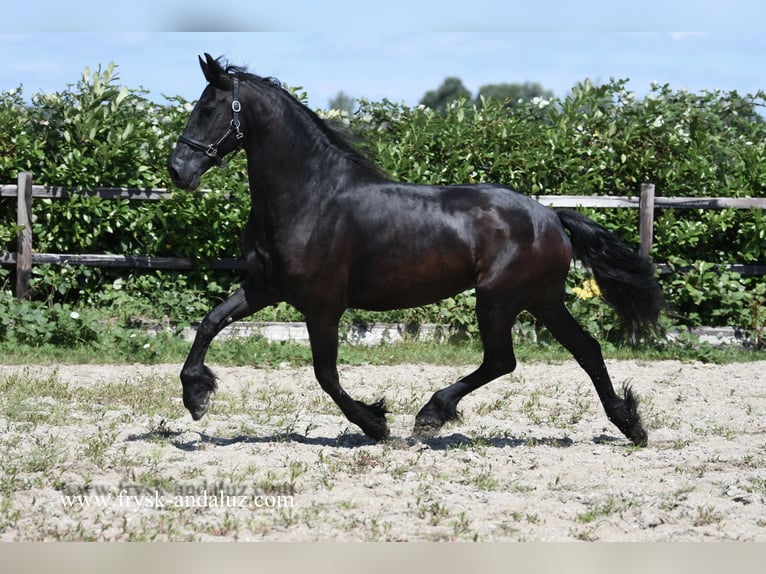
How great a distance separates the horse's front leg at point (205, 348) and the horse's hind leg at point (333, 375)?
375mm

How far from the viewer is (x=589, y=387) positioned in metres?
8.31

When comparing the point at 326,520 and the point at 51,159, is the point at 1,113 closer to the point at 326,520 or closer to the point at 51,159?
the point at 51,159

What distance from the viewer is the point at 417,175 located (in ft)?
33.7

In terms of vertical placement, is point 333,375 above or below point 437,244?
below

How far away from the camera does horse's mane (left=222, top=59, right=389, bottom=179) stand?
5855 millimetres

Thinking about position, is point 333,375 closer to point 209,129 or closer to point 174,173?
point 174,173

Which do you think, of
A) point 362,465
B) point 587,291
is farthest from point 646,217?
point 362,465

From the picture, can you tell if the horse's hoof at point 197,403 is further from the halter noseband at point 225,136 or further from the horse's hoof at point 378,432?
the halter noseband at point 225,136

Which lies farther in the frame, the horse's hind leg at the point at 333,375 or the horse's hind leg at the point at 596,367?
the horse's hind leg at the point at 596,367

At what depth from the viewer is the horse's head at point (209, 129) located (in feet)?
18.3

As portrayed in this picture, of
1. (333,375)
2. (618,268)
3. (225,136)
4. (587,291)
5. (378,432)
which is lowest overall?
(378,432)

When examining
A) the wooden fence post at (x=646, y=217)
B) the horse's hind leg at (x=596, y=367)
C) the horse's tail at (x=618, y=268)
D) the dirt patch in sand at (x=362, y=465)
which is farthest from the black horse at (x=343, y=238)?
the wooden fence post at (x=646, y=217)

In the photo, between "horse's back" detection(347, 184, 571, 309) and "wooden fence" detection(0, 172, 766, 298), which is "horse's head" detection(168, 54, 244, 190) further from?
"wooden fence" detection(0, 172, 766, 298)

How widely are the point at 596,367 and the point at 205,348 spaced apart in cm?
246
